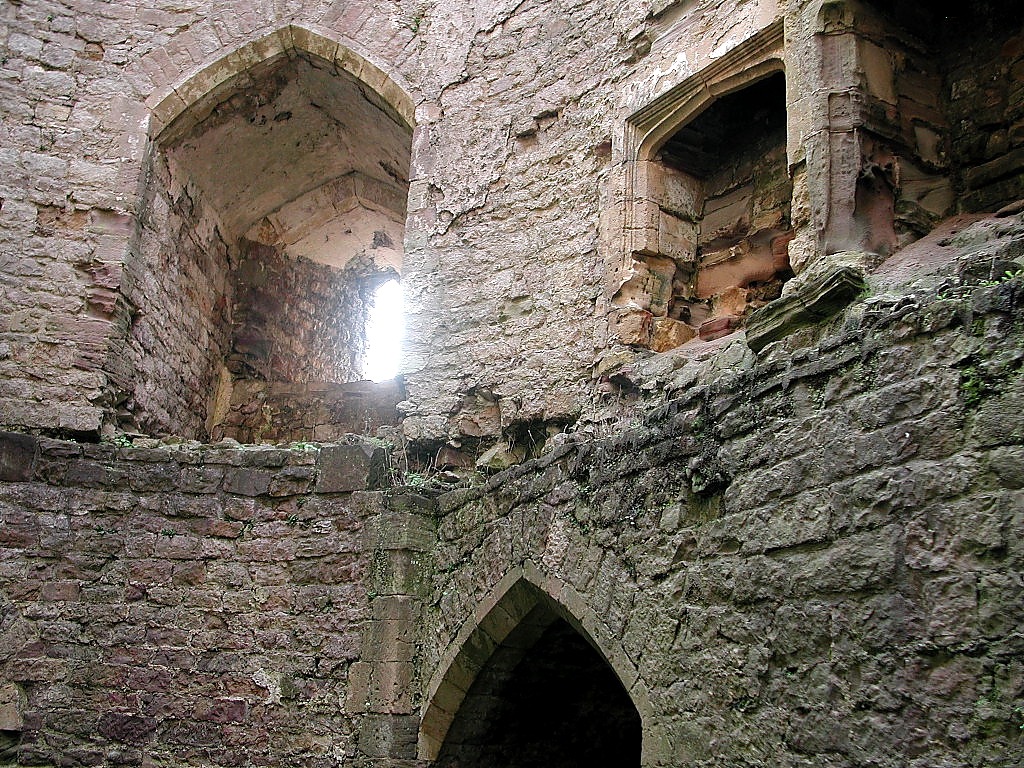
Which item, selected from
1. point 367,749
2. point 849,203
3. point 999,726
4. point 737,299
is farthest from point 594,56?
point 999,726

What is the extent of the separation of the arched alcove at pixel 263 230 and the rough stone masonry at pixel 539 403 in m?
0.04

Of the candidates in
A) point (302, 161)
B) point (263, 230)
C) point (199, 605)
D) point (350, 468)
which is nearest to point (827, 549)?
point (350, 468)

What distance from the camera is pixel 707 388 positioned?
387 cm

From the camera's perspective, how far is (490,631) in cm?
488

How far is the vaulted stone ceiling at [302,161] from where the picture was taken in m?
7.29

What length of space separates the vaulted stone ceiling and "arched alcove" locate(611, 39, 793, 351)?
2196 millimetres

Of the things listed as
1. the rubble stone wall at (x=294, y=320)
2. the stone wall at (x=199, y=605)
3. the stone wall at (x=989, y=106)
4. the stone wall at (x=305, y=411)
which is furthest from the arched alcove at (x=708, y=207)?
the rubble stone wall at (x=294, y=320)

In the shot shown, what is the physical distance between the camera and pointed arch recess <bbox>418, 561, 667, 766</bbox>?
4289mm

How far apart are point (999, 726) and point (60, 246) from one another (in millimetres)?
5883

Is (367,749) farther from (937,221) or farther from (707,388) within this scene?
(937,221)

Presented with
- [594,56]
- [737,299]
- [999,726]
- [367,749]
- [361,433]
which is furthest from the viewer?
[361,433]

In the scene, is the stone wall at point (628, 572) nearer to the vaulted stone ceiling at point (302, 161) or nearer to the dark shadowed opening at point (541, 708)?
the dark shadowed opening at point (541, 708)

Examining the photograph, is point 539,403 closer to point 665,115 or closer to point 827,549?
point 665,115

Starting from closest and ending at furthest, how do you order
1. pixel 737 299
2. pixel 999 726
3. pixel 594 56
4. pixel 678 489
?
pixel 999 726 → pixel 678 489 → pixel 737 299 → pixel 594 56
